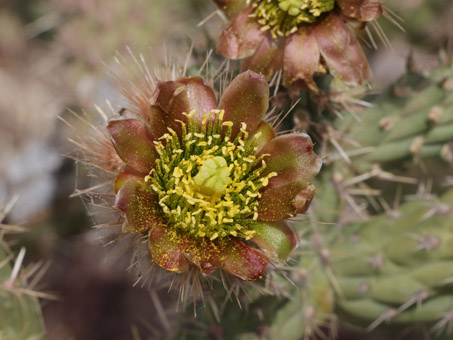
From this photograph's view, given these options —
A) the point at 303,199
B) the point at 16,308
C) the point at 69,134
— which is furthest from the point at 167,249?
the point at 69,134

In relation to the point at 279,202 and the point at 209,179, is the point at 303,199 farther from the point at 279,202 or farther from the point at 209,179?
the point at 209,179

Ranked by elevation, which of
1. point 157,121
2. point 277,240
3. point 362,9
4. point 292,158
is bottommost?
point 277,240

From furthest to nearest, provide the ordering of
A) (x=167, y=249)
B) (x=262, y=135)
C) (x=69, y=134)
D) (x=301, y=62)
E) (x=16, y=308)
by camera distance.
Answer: (x=69, y=134) < (x=16, y=308) < (x=301, y=62) < (x=262, y=135) < (x=167, y=249)

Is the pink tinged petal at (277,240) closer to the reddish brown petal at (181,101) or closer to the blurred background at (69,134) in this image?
the reddish brown petal at (181,101)

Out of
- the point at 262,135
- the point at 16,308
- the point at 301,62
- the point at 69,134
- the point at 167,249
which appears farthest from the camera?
the point at 69,134

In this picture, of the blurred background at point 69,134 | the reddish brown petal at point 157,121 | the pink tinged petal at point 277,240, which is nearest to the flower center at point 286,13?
the reddish brown petal at point 157,121
